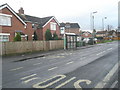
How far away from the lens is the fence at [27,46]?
53.6 ft

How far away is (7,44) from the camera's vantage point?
16.5m

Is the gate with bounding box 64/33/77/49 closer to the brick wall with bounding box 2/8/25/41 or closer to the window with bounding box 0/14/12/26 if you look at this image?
the brick wall with bounding box 2/8/25/41

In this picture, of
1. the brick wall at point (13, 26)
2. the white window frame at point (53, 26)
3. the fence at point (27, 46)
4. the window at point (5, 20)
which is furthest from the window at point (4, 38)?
the white window frame at point (53, 26)

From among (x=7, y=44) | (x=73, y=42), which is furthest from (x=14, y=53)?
(x=73, y=42)

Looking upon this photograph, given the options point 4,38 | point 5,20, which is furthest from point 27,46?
point 5,20

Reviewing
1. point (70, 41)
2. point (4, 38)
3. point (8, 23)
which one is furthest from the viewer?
point (70, 41)

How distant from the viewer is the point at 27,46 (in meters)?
19.0

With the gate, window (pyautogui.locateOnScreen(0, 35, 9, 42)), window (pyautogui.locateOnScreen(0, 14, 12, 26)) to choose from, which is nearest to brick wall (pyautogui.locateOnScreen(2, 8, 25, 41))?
window (pyautogui.locateOnScreen(0, 14, 12, 26))

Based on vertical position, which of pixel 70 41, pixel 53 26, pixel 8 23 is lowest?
pixel 70 41

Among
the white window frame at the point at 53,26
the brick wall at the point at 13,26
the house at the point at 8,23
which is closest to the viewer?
the house at the point at 8,23

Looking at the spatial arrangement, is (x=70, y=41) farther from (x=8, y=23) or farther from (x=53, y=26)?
(x=53, y=26)

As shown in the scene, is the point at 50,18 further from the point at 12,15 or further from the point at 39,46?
the point at 39,46

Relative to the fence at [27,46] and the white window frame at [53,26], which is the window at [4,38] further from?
the white window frame at [53,26]

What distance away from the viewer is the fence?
16.3m
